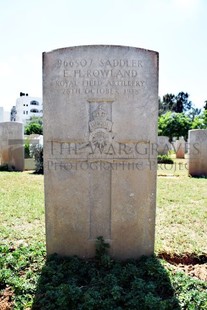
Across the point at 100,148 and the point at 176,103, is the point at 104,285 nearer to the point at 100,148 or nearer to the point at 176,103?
the point at 100,148

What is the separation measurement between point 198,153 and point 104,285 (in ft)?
27.5

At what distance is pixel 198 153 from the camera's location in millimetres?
10062

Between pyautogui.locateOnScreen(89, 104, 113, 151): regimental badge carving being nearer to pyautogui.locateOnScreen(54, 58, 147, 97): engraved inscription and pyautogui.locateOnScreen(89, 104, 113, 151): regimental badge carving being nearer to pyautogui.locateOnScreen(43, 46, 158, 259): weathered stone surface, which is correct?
pyautogui.locateOnScreen(43, 46, 158, 259): weathered stone surface

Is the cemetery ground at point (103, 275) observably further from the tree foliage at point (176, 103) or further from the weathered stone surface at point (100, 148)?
the tree foliage at point (176, 103)

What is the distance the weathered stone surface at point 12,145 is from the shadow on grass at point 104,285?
27.7 feet

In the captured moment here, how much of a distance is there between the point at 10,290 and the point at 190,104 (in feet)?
188

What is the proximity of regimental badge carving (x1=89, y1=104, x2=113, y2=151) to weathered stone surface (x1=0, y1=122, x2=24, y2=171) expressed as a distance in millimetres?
8487

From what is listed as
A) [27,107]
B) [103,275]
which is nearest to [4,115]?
[27,107]

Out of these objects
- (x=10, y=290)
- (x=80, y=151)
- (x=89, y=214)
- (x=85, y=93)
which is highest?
(x=85, y=93)

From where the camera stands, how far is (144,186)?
3000 mm

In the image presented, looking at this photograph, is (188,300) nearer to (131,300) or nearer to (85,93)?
(131,300)

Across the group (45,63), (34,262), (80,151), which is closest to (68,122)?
(80,151)

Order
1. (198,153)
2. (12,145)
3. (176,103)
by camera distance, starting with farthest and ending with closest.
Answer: (176,103) → (12,145) → (198,153)

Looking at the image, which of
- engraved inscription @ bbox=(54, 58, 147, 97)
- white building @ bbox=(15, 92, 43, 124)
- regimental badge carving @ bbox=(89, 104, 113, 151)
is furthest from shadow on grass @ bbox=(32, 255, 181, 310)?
white building @ bbox=(15, 92, 43, 124)
